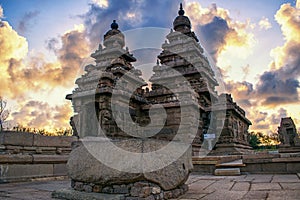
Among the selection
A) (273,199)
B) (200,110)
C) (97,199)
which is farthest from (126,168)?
(200,110)

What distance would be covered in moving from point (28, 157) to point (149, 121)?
8410 millimetres

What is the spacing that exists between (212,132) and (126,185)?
1084 cm

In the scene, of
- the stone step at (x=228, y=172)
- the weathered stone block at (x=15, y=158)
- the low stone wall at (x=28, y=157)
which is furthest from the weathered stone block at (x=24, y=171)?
the stone step at (x=228, y=172)

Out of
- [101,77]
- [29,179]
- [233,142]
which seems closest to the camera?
[29,179]

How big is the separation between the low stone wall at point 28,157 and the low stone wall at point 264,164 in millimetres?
4080

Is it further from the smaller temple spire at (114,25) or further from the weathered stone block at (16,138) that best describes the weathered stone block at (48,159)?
the smaller temple spire at (114,25)

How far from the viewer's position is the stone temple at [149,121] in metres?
3.66

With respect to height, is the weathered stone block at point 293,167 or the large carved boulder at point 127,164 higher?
the large carved boulder at point 127,164

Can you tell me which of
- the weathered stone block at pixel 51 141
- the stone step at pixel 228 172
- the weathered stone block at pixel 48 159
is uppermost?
the weathered stone block at pixel 51 141

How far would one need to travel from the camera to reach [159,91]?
15422 mm

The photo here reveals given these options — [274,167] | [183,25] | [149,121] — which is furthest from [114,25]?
[274,167]

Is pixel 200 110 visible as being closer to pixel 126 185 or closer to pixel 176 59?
pixel 176 59

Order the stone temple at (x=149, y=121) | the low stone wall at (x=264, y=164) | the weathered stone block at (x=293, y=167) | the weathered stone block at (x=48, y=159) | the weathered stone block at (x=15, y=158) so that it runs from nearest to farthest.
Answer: the stone temple at (x=149, y=121)
the weathered stone block at (x=15, y=158)
the weathered stone block at (x=48, y=159)
the weathered stone block at (x=293, y=167)
the low stone wall at (x=264, y=164)

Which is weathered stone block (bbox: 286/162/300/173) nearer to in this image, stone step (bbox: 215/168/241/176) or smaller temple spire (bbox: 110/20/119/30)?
stone step (bbox: 215/168/241/176)
